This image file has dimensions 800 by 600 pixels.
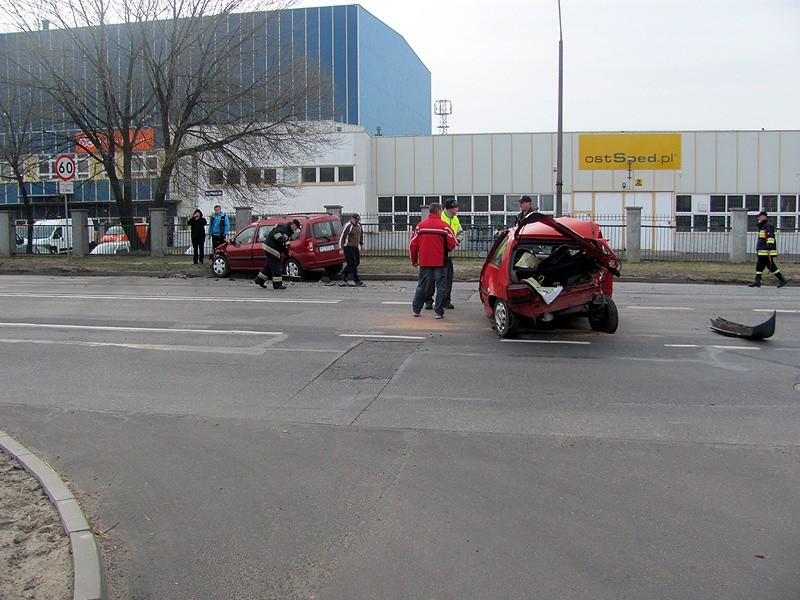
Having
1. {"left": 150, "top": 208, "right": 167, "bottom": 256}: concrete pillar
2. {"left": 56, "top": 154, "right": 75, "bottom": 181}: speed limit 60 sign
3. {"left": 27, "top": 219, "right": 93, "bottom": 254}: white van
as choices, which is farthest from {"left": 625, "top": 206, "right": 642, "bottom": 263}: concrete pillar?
{"left": 27, "top": 219, "right": 93, "bottom": 254}: white van

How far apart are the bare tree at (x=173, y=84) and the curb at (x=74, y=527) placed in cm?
2136

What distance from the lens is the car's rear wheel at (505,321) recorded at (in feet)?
31.7

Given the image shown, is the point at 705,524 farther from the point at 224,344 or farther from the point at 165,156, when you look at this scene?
the point at 165,156

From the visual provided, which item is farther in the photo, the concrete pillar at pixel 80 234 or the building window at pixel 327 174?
the building window at pixel 327 174

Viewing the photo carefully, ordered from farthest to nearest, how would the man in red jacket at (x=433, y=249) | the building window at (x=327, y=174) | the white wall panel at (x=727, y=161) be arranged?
the building window at (x=327, y=174), the white wall panel at (x=727, y=161), the man in red jacket at (x=433, y=249)

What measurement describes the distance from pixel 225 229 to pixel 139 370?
15050 millimetres

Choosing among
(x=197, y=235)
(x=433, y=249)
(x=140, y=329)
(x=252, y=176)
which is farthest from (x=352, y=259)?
(x=252, y=176)

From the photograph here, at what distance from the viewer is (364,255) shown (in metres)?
25.0

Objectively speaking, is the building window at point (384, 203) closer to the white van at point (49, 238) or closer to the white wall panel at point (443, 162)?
the white wall panel at point (443, 162)

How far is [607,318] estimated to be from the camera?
1007cm

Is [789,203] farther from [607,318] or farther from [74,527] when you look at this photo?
[74,527]

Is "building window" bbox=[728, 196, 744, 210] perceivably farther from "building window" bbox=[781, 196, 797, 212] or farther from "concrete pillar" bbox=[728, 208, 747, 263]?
"concrete pillar" bbox=[728, 208, 747, 263]

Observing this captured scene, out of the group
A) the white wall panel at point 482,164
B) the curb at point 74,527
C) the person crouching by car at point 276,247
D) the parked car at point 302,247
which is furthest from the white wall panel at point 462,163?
the curb at point 74,527

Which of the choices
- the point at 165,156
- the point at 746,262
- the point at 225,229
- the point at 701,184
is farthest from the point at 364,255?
the point at 701,184
